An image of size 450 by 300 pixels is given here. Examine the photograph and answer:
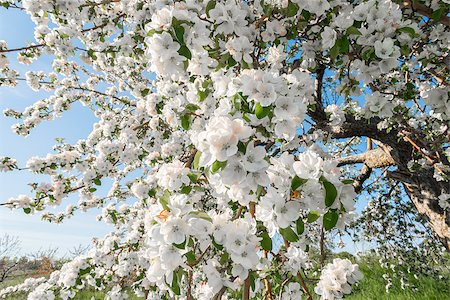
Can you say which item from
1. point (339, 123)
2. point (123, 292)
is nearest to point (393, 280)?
point (339, 123)

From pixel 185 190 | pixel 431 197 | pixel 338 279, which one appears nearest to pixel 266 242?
pixel 185 190

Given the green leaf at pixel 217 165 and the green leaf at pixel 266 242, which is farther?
the green leaf at pixel 266 242

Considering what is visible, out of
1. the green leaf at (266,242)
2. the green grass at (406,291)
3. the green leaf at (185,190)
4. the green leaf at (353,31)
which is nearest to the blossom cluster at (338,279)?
the green leaf at (266,242)

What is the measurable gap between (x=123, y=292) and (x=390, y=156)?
4.72 meters

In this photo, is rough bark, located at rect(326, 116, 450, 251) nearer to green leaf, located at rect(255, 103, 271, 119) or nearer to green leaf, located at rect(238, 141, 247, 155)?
green leaf, located at rect(255, 103, 271, 119)

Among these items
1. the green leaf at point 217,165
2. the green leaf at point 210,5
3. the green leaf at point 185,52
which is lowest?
the green leaf at point 217,165

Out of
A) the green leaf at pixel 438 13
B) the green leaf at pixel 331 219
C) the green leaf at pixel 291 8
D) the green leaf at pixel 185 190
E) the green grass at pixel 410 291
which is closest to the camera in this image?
the green leaf at pixel 331 219

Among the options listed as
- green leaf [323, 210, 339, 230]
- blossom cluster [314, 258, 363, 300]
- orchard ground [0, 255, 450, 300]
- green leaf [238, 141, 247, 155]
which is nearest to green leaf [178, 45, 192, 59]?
green leaf [238, 141, 247, 155]

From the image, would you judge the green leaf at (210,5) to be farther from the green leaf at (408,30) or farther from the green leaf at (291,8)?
the green leaf at (408,30)

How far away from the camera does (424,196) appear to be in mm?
5012

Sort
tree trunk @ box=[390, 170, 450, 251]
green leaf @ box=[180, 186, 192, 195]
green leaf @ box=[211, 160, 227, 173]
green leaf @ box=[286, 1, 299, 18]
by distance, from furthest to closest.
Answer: tree trunk @ box=[390, 170, 450, 251]
green leaf @ box=[286, 1, 299, 18]
green leaf @ box=[180, 186, 192, 195]
green leaf @ box=[211, 160, 227, 173]

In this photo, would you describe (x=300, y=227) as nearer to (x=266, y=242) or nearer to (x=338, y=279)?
(x=266, y=242)

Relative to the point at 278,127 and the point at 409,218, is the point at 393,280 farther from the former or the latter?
the point at 278,127

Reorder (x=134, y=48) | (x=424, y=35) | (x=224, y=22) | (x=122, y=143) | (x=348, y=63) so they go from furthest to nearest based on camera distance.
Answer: (x=122, y=143) < (x=134, y=48) < (x=424, y=35) < (x=348, y=63) < (x=224, y=22)
